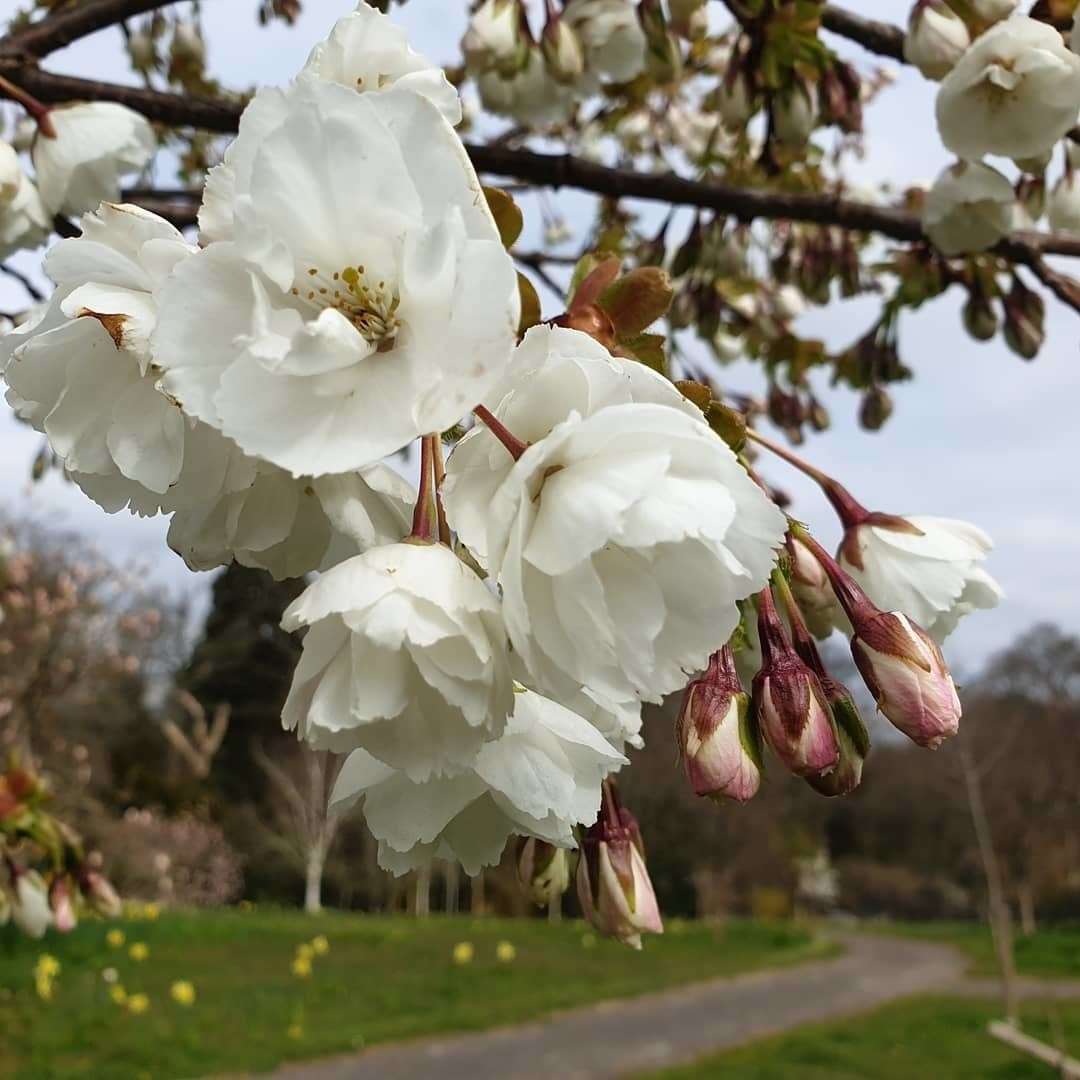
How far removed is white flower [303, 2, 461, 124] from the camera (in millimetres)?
608

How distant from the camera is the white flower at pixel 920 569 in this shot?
2.53ft

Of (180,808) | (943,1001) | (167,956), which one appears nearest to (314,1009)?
(167,956)

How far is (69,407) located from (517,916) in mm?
15194

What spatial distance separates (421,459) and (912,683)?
32 centimetres

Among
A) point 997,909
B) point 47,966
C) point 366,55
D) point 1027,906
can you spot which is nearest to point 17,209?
point 366,55

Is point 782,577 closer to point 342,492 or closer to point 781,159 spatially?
point 342,492

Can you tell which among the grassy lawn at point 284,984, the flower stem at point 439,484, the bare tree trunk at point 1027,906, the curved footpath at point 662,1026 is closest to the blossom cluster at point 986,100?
the flower stem at point 439,484

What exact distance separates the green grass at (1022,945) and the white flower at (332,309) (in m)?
12.2

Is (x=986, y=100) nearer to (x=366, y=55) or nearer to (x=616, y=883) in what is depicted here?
(x=366, y=55)

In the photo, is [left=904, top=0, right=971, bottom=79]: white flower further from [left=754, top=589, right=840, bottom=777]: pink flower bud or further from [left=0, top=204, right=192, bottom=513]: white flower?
[left=0, top=204, right=192, bottom=513]: white flower

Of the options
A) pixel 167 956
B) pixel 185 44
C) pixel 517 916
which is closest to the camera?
pixel 185 44

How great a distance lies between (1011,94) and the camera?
126 centimetres

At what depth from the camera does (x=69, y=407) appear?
22.5 inches

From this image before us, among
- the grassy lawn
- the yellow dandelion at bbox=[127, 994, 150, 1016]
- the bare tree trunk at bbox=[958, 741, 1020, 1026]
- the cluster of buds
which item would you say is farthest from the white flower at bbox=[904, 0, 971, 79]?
the yellow dandelion at bbox=[127, 994, 150, 1016]
